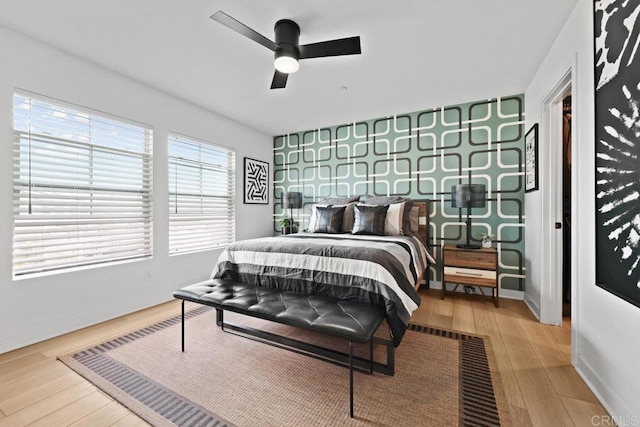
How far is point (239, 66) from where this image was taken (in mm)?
2670

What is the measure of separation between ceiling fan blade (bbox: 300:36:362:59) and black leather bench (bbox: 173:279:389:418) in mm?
1812

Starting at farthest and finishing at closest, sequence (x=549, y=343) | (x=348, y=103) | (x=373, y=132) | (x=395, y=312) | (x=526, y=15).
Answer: (x=373, y=132)
(x=348, y=103)
(x=549, y=343)
(x=526, y=15)
(x=395, y=312)

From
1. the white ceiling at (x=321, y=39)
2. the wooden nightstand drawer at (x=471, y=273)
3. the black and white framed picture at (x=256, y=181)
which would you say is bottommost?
the wooden nightstand drawer at (x=471, y=273)

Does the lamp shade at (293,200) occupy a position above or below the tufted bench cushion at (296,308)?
above

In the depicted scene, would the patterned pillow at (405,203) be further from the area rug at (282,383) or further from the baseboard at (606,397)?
the baseboard at (606,397)

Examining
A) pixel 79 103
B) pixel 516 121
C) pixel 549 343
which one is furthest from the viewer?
pixel 516 121

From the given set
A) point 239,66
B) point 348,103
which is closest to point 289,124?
point 348,103

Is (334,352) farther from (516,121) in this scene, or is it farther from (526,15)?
(516,121)

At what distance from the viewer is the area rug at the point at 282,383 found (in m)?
1.46

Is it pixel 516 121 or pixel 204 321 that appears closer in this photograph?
pixel 204 321

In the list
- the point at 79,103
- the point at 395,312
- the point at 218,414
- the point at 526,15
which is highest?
the point at 526,15

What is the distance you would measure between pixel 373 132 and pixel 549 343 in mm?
3266

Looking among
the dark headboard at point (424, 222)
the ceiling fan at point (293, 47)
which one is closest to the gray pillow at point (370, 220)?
the dark headboard at point (424, 222)

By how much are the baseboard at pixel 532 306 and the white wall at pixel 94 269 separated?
3997 mm
